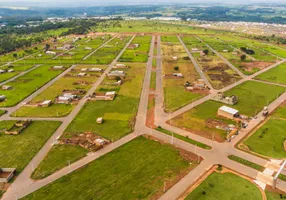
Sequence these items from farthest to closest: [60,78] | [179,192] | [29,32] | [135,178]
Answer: [29,32]
[60,78]
[135,178]
[179,192]

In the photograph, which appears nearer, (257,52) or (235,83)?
(235,83)

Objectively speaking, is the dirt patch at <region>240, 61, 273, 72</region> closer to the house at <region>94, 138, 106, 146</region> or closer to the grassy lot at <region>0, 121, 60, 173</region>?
the house at <region>94, 138, 106, 146</region>

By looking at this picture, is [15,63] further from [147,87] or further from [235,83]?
[235,83]

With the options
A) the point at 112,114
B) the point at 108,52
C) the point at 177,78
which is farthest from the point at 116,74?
the point at 108,52

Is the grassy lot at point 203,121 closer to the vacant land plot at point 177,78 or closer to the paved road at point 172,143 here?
the paved road at point 172,143

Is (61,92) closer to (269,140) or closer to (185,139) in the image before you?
(185,139)

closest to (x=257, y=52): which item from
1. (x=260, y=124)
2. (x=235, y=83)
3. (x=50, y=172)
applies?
(x=235, y=83)

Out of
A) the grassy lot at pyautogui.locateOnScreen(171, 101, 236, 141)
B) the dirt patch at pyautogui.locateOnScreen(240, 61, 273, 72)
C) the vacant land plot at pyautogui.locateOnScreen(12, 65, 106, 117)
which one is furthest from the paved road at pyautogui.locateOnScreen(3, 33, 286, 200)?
the dirt patch at pyautogui.locateOnScreen(240, 61, 273, 72)
